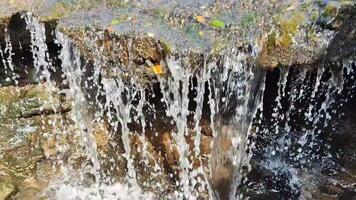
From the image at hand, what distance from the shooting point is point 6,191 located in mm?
4988

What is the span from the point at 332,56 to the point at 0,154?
3882 mm

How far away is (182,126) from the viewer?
15.7ft

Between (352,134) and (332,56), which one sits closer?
(332,56)

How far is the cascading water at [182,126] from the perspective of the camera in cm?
459

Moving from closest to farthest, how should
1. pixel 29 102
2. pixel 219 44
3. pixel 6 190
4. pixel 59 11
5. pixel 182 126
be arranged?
pixel 219 44
pixel 59 11
pixel 182 126
pixel 6 190
pixel 29 102

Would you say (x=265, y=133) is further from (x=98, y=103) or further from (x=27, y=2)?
(x=27, y=2)

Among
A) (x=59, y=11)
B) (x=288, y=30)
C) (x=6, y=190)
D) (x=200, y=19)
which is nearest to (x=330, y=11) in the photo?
(x=288, y=30)

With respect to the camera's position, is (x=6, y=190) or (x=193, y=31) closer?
(x=193, y=31)

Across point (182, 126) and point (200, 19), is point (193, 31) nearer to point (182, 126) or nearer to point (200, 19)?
point (200, 19)

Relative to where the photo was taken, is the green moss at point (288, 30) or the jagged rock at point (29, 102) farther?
the jagged rock at point (29, 102)

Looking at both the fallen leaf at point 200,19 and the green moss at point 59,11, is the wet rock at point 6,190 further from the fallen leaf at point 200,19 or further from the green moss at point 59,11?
the fallen leaf at point 200,19

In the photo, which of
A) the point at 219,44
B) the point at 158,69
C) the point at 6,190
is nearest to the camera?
the point at 219,44

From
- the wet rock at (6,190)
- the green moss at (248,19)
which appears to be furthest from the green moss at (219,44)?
the wet rock at (6,190)

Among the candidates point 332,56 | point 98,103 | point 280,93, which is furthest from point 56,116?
point 332,56
